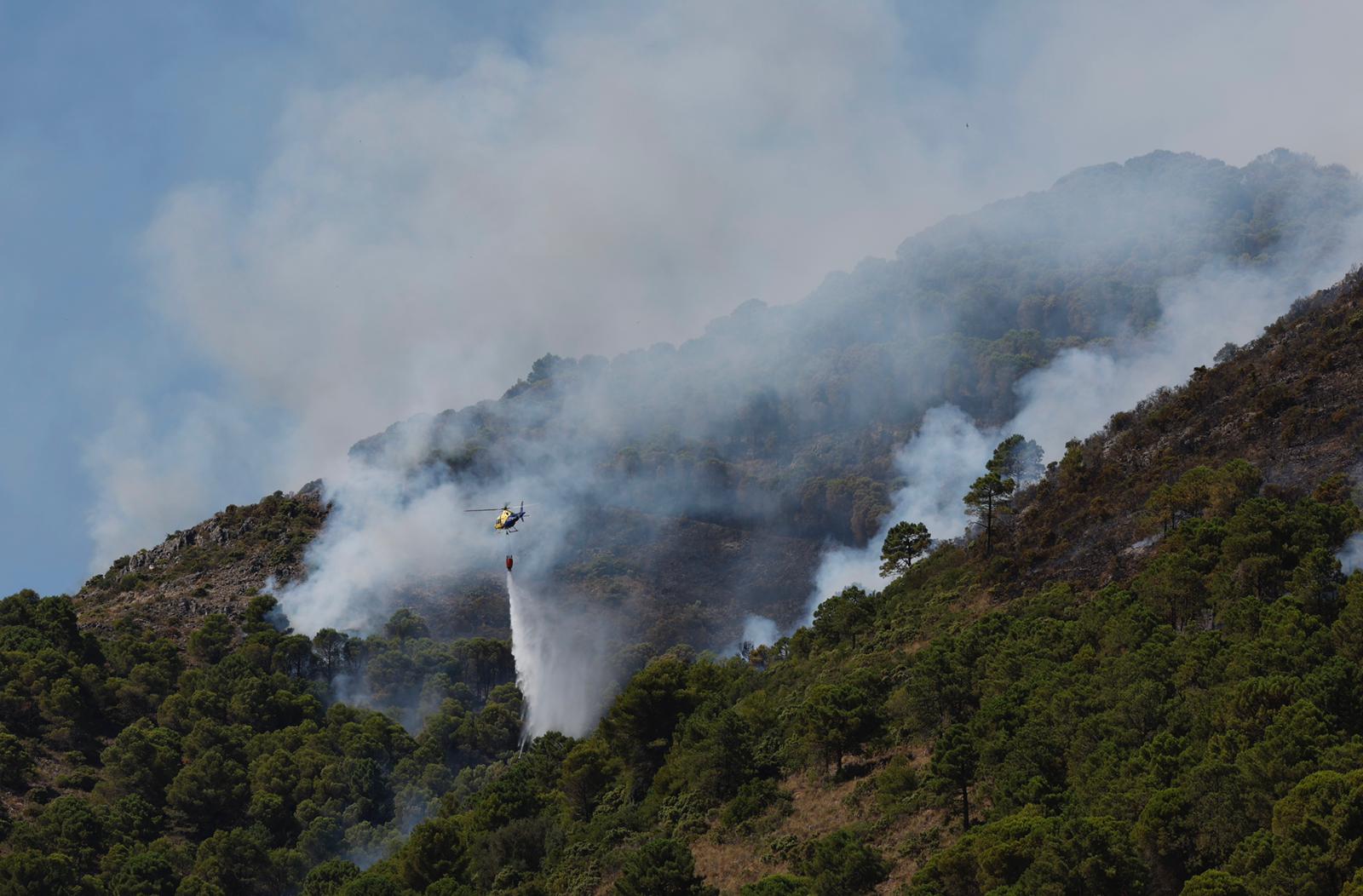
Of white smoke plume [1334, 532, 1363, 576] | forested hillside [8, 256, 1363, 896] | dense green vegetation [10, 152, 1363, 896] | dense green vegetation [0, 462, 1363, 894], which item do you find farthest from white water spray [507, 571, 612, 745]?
white smoke plume [1334, 532, 1363, 576]

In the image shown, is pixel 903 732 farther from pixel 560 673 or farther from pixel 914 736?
pixel 560 673

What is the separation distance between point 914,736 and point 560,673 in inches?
3807

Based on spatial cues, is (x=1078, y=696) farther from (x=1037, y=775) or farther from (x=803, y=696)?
(x=803, y=696)

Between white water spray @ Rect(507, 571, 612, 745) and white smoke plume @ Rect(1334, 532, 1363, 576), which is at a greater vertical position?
white water spray @ Rect(507, 571, 612, 745)

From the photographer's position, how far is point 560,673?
179 m

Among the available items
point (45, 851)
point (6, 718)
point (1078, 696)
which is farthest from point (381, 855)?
point (1078, 696)

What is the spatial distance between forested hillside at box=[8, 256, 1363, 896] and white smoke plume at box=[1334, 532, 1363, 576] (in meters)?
0.72

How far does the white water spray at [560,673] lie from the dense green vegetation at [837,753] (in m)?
4.35

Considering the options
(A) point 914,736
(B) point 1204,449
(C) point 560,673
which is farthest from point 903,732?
(C) point 560,673

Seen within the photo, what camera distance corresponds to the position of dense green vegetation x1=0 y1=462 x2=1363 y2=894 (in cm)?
5794

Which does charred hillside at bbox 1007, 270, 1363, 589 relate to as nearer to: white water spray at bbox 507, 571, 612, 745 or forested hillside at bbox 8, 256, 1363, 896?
forested hillside at bbox 8, 256, 1363, 896

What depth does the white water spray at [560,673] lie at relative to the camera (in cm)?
16162

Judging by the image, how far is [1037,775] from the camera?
2682 inches

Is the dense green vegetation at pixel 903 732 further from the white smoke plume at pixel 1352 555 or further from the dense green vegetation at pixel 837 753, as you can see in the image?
the white smoke plume at pixel 1352 555
